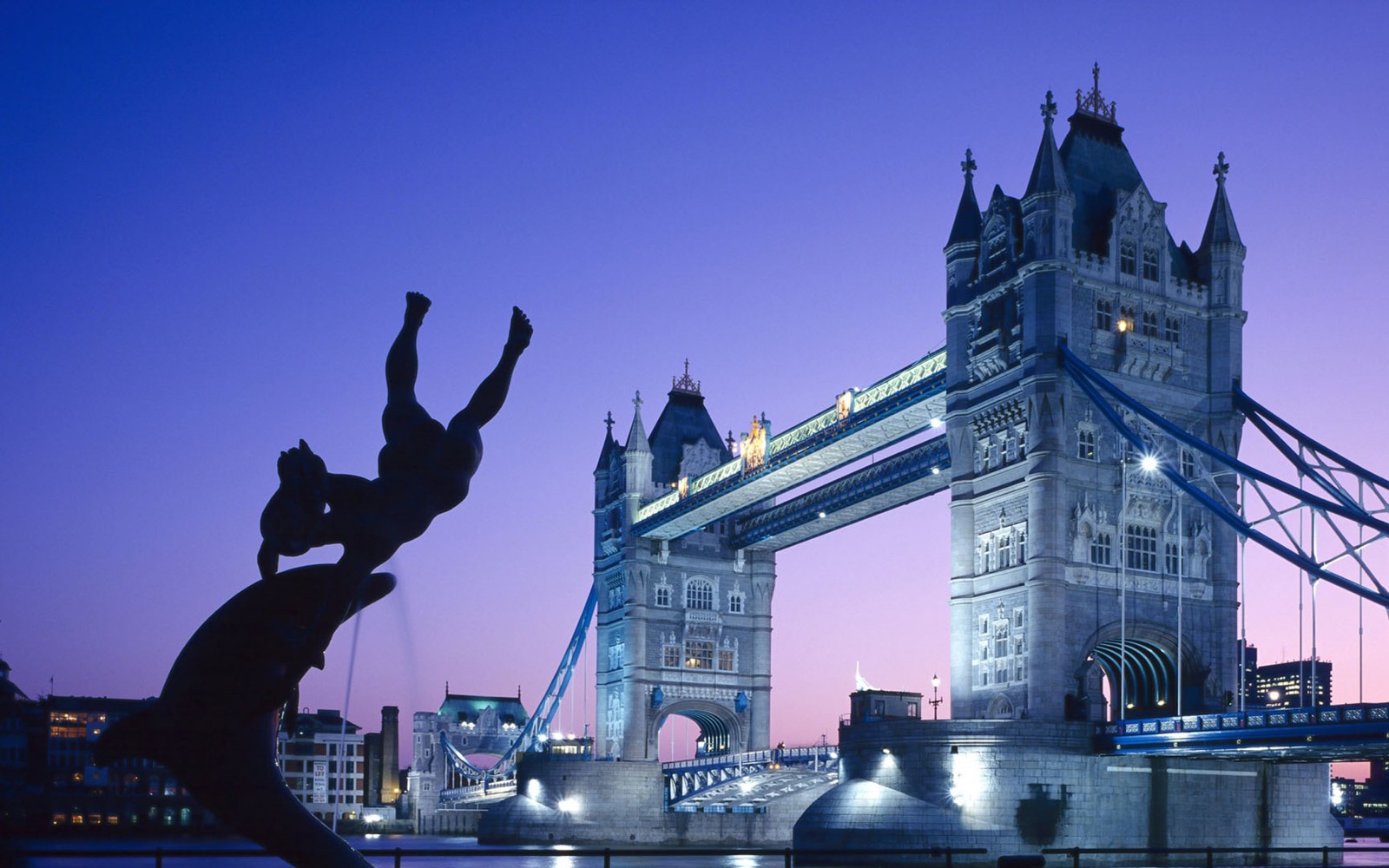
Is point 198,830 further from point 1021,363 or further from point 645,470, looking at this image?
point 1021,363

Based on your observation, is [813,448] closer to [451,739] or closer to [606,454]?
[606,454]

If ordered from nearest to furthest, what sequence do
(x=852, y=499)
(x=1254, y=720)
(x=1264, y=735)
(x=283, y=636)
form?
(x=283, y=636)
(x=1264, y=735)
(x=1254, y=720)
(x=852, y=499)

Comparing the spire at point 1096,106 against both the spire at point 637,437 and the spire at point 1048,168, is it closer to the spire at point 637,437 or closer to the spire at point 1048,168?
the spire at point 1048,168

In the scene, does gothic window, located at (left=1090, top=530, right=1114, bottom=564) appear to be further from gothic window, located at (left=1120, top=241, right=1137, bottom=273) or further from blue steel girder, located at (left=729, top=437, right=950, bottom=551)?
blue steel girder, located at (left=729, top=437, right=950, bottom=551)

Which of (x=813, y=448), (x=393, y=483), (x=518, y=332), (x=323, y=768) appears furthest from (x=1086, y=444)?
(x=323, y=768)

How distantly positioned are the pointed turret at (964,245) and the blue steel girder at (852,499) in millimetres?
9402

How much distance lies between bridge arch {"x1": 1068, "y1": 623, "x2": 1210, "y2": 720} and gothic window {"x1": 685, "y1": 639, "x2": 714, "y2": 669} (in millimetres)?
39390

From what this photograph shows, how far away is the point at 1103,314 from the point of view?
186ft

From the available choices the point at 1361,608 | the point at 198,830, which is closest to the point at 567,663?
the point at 198,830

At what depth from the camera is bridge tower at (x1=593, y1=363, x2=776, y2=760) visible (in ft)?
307

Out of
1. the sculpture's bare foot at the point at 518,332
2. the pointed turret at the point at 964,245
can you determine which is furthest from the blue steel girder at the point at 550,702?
the sculpture's bare foot at the point at 518,332

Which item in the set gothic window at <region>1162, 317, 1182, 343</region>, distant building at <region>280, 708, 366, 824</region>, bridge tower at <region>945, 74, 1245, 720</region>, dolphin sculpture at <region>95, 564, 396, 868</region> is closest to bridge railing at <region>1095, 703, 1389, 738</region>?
bridge tower at <region>945, 74, 1245, 720</region>

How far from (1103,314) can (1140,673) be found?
12923 millimetres

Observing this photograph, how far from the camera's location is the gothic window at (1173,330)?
189ft
